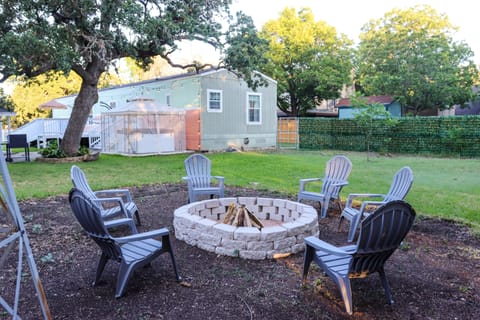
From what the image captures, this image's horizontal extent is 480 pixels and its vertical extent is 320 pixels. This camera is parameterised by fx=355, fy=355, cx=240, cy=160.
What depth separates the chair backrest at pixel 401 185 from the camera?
14.2 ft

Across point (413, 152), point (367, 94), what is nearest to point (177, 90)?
point (413, 152)

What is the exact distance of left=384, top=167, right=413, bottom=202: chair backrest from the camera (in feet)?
14.2

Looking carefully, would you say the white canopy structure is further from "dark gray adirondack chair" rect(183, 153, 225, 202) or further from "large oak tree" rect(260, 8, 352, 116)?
"large oak tree" rect(260, 8, 352, 116)

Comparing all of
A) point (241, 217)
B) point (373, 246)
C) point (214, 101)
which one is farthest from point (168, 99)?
point (373, 246)

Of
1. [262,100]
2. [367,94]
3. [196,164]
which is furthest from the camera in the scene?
[367,94]

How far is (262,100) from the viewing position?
18422mm

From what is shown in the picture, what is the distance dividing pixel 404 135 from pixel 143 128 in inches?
456

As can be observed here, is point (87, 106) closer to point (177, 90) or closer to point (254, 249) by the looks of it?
point (177, 90)

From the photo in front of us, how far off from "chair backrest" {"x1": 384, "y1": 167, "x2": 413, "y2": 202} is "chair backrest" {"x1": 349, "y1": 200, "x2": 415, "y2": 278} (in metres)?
1.71

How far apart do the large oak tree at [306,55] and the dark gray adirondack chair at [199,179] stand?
18.9 meters

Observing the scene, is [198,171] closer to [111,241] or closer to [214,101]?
[111,241]

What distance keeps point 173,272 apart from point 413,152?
15.1 metres

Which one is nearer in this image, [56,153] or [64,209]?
[64,209]

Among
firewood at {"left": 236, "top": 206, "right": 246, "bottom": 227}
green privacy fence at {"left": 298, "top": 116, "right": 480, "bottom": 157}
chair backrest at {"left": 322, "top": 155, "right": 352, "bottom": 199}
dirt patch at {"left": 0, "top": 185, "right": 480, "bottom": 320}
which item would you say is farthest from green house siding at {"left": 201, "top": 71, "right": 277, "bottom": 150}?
dirt patch at {"left": 0, "top": 185, "right": 480, "bottom": 320}
